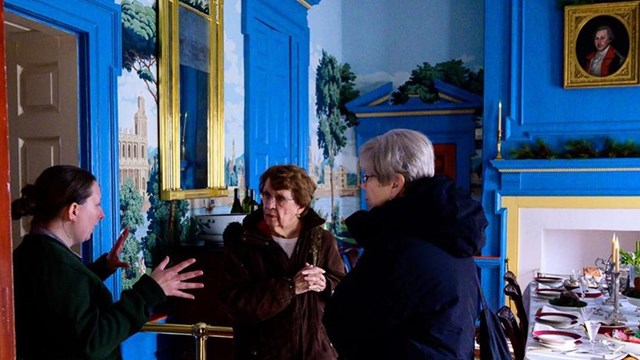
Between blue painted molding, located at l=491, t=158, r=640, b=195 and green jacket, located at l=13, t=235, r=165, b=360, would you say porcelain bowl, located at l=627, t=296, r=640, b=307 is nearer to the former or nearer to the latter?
blue painted molding, located at l=491, t=158, r=640, b=195

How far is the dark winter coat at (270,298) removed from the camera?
7.00 feet

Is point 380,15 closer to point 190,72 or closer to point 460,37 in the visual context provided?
point 460,37

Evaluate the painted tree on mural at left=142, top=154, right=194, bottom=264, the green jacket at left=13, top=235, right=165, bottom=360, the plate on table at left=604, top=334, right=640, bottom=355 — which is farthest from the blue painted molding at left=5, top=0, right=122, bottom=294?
the plate on table at left=604, top=334, right=640, bottom=355

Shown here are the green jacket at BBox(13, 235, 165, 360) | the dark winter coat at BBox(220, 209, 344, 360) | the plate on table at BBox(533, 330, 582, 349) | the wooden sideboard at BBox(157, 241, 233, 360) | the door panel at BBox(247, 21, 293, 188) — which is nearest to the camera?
the green jacket at BBox(13, 235, 165, 360)

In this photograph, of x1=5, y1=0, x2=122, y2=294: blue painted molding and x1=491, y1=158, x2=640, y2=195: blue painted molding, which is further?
Result: x1=491, y1=158, x2=640, y2=195: blue painted molding

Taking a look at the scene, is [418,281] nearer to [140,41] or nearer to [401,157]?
[401,157]

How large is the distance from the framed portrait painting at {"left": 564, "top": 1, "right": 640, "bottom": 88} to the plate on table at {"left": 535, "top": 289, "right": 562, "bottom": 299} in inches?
92.5

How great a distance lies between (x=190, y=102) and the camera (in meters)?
3.58

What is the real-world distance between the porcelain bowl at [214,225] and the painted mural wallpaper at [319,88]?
194mm

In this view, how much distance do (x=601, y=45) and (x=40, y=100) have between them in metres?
4.81

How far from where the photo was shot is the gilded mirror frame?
3303 millimetres

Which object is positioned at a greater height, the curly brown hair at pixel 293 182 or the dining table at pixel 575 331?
the curly brown hair at pixel 293 182

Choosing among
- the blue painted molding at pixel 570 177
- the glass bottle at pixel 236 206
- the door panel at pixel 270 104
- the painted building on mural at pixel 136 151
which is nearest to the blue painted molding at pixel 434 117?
the blue painted molding at pixel 570 177

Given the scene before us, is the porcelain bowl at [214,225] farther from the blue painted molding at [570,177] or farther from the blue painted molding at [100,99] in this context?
the blue painted molding at [570,177]
